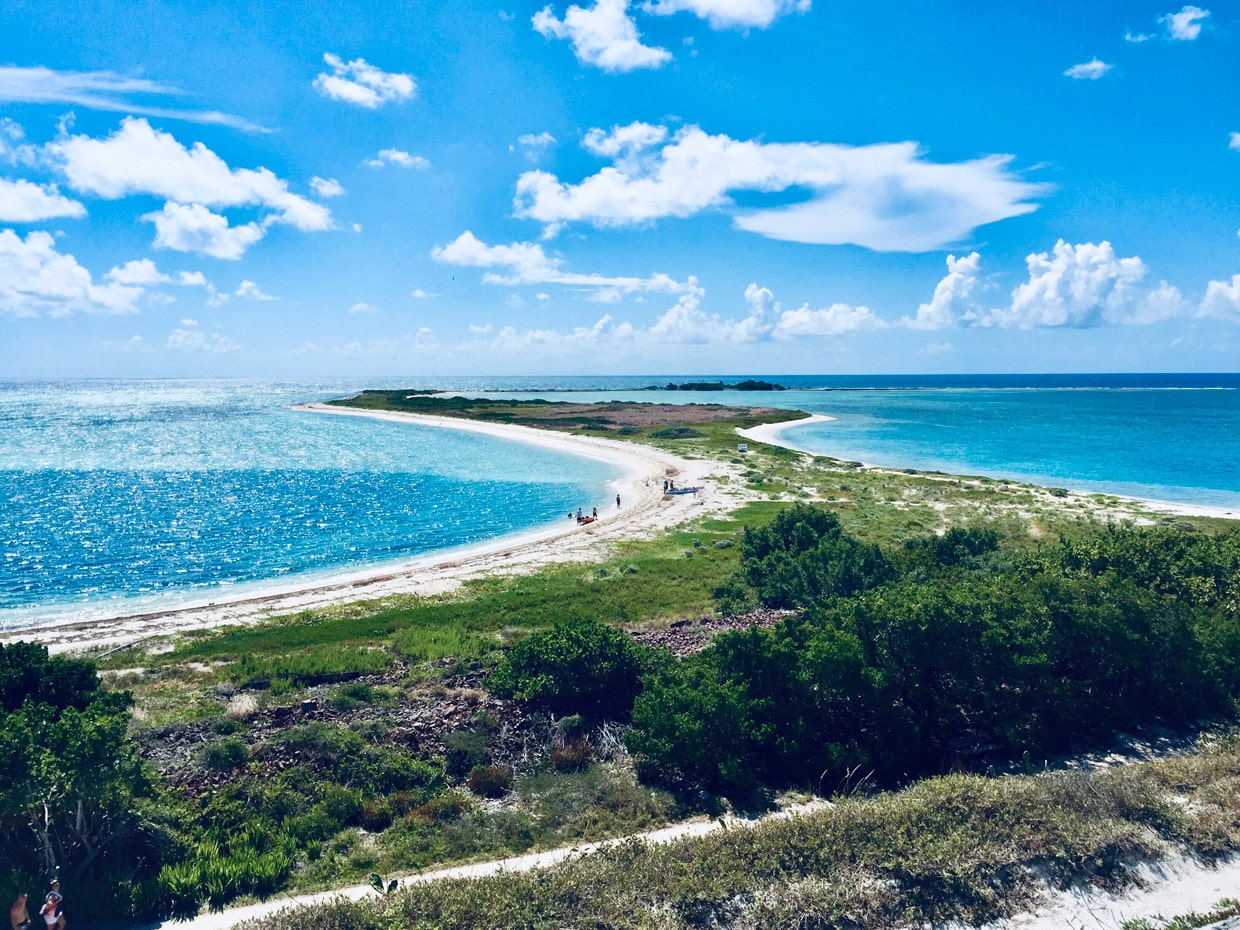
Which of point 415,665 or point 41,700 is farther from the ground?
point 41,700

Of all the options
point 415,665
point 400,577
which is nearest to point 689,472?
point 400,577

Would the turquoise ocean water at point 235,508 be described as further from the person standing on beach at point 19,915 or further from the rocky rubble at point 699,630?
the person standing on beach at point 19,915

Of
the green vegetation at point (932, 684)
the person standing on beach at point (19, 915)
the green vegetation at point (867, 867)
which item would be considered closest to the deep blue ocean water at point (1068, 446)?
the green vegetation at point (932, 684)

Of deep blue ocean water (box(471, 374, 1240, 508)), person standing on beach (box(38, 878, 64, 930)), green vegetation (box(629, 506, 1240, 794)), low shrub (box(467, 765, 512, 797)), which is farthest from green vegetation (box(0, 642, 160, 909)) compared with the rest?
deep blue ocean water (box(471, 374, 1240, 508))

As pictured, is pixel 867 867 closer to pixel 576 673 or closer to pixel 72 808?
pixel 576 673

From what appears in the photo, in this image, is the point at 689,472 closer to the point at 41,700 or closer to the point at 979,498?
the point at 979,498

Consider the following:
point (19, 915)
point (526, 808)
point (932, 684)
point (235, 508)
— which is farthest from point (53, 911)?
point (235, 508)
